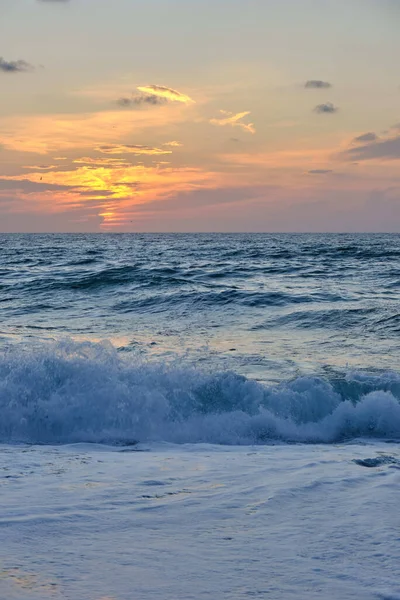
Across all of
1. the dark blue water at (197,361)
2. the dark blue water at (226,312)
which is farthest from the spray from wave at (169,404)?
the dark blue water at (226,312)

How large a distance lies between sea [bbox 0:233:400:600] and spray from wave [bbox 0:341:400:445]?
0.02 metres

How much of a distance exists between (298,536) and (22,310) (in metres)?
13.2

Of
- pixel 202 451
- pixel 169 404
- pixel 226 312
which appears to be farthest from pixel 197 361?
pixel 226 312

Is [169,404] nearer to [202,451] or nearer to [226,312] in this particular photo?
[202,451]

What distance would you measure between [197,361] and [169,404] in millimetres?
2089

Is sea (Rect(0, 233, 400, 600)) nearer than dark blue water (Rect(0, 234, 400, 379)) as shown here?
Yes

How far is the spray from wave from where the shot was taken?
23.9 ft

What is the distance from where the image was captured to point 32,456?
19.8 feet

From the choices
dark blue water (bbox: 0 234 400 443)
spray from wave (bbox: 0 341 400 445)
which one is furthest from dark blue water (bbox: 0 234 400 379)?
spray from wave (bbox: 0 341 400 445)

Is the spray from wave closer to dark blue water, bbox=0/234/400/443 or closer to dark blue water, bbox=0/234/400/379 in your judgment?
dark blue water, bbox=0/234/400/443

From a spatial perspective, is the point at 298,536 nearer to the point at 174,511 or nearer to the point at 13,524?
the point at 174,511

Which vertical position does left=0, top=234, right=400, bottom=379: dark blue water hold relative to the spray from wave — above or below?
above

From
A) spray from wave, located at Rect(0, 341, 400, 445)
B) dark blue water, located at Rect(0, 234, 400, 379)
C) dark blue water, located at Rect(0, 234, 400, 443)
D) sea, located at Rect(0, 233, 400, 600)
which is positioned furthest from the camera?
dark blue water, located at Rect(0, 234, 400, 379)

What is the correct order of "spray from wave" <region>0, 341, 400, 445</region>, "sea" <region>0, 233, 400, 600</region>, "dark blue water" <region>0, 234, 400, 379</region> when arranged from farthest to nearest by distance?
1. "dark blue water" <region>0, 234, 400, 379</region>
2. "spray from wave" <region>0, 341, 400, 445</region>
3. "sea" <region>0, 233, 400, 600</region>
